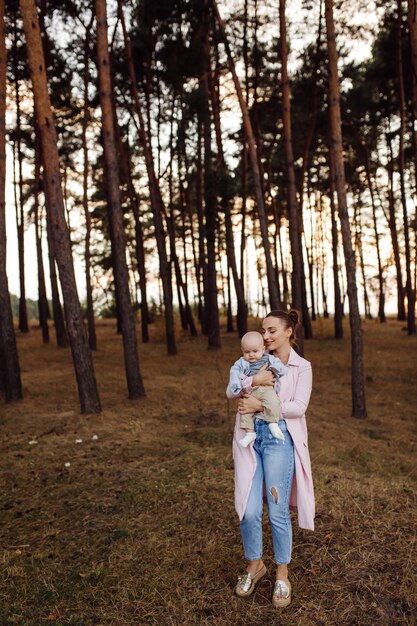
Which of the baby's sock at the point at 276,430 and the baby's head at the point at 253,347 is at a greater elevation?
the baby's head at the point at 253,347

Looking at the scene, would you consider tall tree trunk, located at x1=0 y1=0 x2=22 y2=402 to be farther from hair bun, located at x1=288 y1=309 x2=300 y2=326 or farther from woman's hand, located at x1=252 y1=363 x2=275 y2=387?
woman's hand, located at x1=252 y1=363 x2=275 y2=387

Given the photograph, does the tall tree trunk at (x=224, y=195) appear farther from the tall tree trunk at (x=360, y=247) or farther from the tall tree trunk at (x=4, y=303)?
the tall tree trunk at (x=360, y=247)

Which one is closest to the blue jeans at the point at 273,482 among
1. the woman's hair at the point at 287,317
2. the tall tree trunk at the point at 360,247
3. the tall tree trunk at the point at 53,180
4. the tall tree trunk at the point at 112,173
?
the woman's hair at the point at 287,317

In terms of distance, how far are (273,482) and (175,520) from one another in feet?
8.12

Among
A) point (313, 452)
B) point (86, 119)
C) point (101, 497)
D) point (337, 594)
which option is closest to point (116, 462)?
point (101, 497)

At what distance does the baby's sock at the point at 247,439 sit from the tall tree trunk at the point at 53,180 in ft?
22.8

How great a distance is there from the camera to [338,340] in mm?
20625

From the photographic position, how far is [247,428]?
3.64 m

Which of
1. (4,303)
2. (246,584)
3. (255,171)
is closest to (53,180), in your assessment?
(4,303)

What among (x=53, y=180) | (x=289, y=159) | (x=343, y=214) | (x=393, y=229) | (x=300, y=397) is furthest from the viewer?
(x=393, y=229)

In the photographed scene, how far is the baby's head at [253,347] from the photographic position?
368 cm

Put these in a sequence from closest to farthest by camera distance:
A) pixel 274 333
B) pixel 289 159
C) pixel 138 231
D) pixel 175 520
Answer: pixel 274 333
pixel 175 520
pixel 289 159
pixel 138 231

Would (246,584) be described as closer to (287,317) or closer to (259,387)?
(259,387)

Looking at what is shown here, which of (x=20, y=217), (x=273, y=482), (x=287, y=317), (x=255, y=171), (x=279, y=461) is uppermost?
(x=20, y=217)
